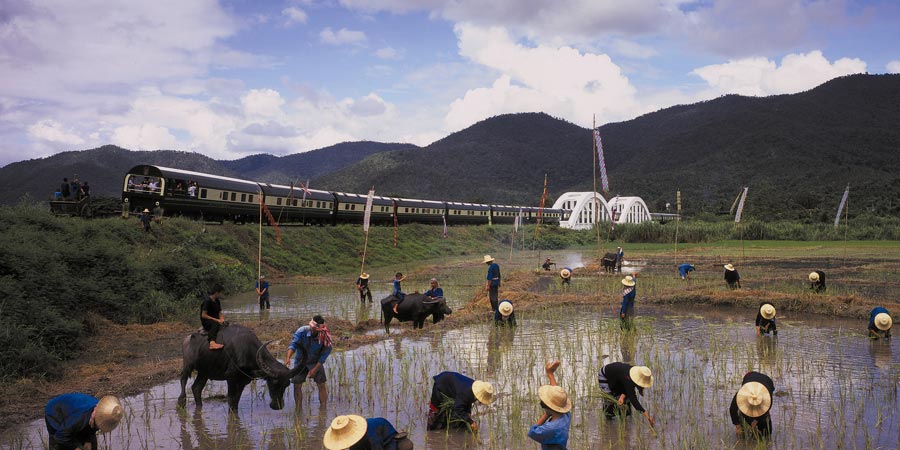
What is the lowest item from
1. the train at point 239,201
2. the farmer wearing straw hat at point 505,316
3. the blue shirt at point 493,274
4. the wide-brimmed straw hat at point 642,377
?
the farmer wearing straw hat at point 505,316

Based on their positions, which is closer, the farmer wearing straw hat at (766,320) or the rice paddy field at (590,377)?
the rice paddy field at (590,377)

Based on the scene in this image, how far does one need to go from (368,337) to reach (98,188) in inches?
3382

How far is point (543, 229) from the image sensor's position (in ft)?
214

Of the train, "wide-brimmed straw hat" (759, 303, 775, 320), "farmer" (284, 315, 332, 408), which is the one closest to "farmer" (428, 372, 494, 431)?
"farmer" (284, 315, 332, 408)

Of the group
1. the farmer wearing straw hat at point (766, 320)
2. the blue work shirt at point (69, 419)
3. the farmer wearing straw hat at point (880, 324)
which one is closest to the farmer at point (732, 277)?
the farmer wearing straw hat at point (766, 320)

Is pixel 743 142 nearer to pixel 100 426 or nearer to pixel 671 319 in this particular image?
pixel 671 319

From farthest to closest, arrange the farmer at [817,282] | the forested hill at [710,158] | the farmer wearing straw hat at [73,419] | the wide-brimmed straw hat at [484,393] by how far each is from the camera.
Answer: the forested hill at [710,158] < the farmer at [817,282] < the wide-brimmed straw hat at [484,393] < the farmer wearing straw hat at [73,419]

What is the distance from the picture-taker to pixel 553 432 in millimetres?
6086

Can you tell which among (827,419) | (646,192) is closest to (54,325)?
(827,419)

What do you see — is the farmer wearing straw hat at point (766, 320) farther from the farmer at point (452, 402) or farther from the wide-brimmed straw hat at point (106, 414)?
the wide-brimmed straw hat at point (106, 414)

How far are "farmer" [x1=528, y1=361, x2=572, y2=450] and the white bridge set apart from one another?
7216cm

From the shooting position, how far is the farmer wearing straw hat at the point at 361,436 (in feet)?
18.1

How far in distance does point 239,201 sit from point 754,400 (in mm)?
30558

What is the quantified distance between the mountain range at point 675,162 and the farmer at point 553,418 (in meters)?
72.3
